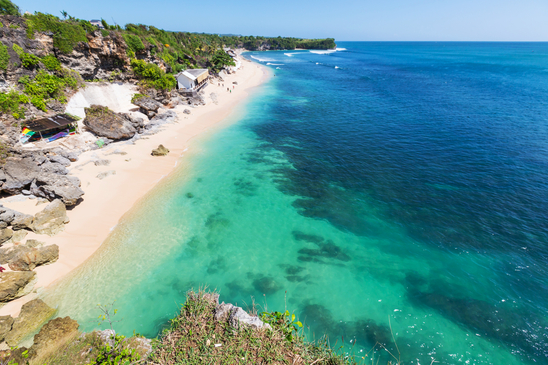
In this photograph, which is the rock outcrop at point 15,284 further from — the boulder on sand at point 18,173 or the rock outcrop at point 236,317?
the rock outcrop at point 236,317

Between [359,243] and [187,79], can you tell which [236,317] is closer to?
[359,243]

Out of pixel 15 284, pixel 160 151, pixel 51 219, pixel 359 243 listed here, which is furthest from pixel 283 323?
pixel 160 151

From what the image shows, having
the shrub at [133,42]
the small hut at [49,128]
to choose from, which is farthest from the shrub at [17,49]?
the shrub at [133,42]

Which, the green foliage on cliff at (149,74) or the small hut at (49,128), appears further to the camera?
the green foliage on cliff at (149,74)

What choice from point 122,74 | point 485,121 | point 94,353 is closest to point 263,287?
point 94,353

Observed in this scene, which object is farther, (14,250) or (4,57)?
(4,57)

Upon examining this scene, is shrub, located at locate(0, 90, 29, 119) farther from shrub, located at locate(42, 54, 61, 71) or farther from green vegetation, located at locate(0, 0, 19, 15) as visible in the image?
green vegetation, located at locate(0, 0, 19, 15)
